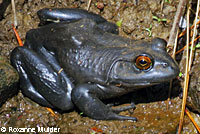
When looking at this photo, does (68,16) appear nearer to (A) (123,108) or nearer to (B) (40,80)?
(B) (40,80)

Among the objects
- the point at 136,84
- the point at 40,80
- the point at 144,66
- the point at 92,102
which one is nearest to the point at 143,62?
the point at 144,66

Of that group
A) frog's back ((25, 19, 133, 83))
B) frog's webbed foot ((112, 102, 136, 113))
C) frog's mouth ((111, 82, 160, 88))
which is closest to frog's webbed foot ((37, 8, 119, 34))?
frog's back ((25, 19, 133, 83))

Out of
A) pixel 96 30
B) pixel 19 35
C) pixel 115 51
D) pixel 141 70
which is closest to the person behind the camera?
pixel 141 70

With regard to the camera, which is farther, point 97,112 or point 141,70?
point 97,112

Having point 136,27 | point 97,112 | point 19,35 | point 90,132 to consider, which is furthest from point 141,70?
point 19,35

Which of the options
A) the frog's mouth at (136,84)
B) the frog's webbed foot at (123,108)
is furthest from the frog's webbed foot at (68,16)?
the frog's webbed foot at (123,108)

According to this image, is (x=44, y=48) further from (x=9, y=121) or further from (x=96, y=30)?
(x=9, y=121)

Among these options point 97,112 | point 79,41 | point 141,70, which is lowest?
point 97,112
